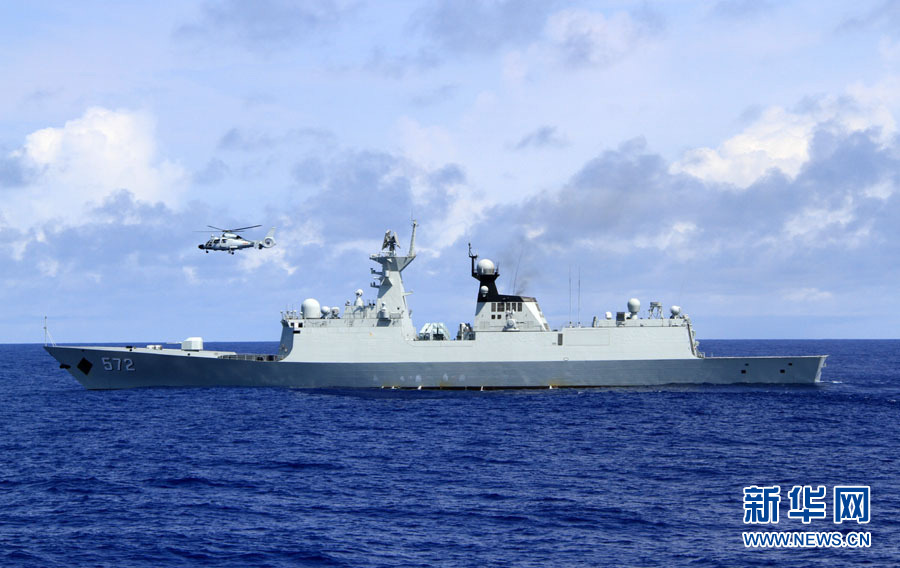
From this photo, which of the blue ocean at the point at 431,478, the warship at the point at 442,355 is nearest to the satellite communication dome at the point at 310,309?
the warship at the point at 442,355

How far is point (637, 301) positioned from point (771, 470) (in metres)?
19.9

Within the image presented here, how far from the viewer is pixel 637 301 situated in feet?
135

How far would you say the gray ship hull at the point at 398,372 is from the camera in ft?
127

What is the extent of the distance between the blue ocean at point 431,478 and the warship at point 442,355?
2.77 metres

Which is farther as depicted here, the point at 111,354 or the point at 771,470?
the point at 111,354

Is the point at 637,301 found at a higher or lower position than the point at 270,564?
higher

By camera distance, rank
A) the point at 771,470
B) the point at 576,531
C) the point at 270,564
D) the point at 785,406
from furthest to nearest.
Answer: the point at 785,406, the point at 771,470, the point at 576,531, the point at 270,564

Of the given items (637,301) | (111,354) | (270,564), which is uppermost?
(637,301)

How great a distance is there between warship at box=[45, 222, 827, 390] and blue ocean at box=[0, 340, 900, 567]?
9.09 ft

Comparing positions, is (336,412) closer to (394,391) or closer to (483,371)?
(394,391)

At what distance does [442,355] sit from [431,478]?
18174 mm

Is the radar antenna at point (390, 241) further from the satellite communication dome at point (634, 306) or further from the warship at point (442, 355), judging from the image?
the satellite communication dome at point (634, 306)

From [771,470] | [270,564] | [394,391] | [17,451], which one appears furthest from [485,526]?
[394,391]

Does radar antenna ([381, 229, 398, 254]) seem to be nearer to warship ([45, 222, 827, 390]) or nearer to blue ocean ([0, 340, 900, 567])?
warship ([45, 222, 827, 390])
